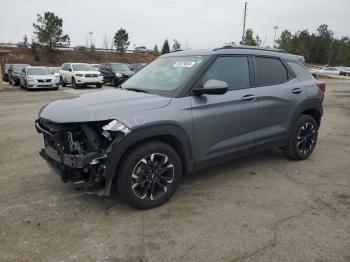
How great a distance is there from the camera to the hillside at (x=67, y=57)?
52.1 metres

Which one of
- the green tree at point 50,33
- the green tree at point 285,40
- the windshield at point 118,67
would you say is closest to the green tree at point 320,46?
the green tree at point 285,40

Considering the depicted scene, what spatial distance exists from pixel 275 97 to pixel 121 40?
2397 inches

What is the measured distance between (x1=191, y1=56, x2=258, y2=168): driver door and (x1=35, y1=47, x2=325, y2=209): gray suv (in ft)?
0.04

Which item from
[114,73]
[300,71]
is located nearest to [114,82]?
[114,73]

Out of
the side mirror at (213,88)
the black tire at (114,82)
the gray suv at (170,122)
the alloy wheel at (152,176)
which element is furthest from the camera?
the black tire at (114,82)

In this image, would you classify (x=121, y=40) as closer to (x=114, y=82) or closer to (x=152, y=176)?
(x=114, y=82)

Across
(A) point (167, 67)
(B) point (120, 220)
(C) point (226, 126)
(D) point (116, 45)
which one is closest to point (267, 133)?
(C) point (226, 126)

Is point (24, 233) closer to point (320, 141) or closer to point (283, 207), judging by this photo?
point (283, 207)

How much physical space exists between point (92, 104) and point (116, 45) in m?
62.4

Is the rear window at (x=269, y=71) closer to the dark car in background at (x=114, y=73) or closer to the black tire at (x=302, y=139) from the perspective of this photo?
the black tire at (x=302, y=139)

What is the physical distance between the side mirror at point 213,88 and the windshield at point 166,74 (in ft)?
0.88

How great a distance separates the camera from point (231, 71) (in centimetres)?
460

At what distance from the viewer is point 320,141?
7.20 metres

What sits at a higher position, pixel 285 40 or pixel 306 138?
pixel 285 40
